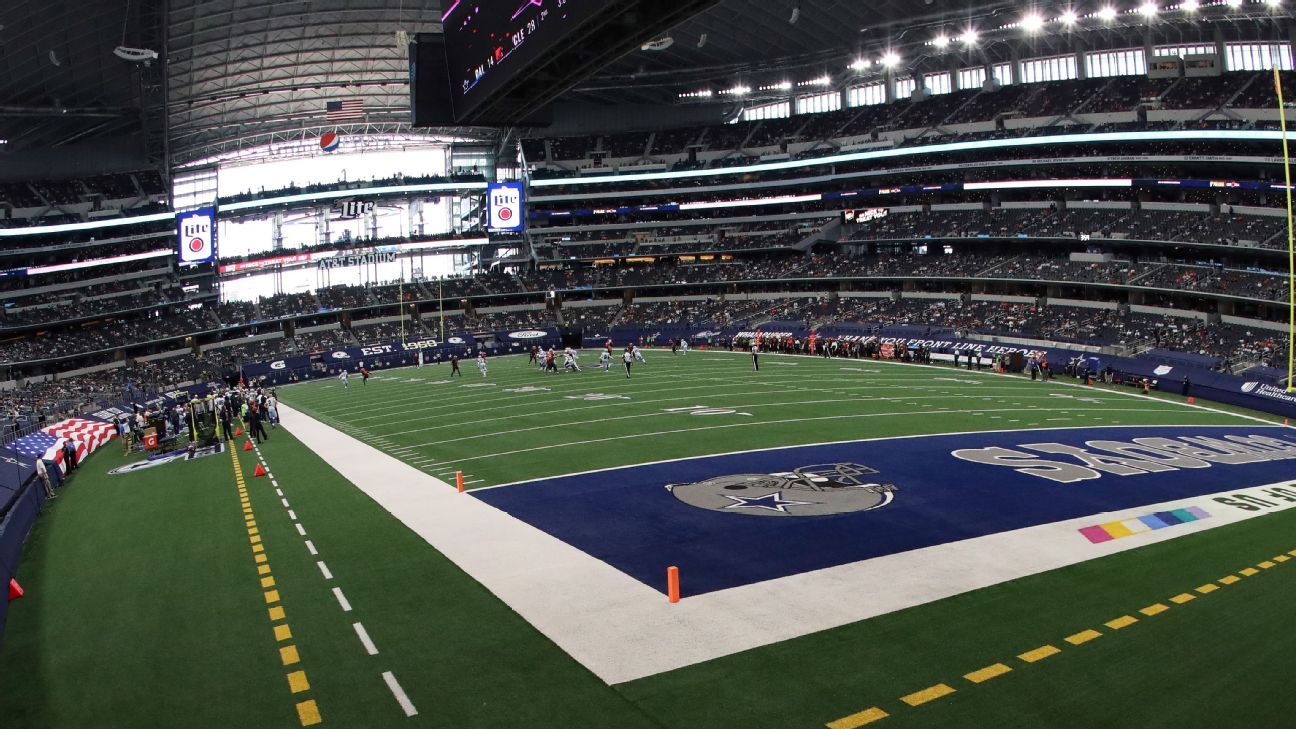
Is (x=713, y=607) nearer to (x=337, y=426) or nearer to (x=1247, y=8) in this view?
(x=337, y=426)

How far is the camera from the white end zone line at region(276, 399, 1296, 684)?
8281mm

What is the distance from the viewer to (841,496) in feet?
47.2

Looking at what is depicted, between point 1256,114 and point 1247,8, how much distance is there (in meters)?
6.71

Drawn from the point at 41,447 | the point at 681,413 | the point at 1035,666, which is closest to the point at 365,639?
the point at 1035,666

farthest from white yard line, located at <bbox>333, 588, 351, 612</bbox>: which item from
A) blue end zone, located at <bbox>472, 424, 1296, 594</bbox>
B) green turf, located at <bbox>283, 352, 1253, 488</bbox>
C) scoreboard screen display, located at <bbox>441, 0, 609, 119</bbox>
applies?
scoreboard screen display, located at <bbox>441, 0, 609, 119</bbox>

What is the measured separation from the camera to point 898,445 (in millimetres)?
19297

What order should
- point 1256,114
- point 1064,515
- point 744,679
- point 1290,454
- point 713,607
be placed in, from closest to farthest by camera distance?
point 744,679 < point 713,607 < point 1064,515 < point 1290,454 < point 1256,114

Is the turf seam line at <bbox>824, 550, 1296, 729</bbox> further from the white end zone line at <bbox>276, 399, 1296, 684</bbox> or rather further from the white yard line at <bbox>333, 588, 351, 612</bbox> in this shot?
the white yard line at <bbox>333, 588, 351, 612</bbox>

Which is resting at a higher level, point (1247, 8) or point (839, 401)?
point (1247, 8)

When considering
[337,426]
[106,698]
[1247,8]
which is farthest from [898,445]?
[1247,8]

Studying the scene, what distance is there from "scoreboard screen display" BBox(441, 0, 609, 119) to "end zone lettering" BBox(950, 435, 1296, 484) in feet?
39.2

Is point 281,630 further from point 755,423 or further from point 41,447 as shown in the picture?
point 41,447

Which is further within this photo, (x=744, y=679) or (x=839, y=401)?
(x=839, y=401)

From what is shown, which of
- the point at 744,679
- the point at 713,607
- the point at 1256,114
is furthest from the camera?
the point at 1256,114
